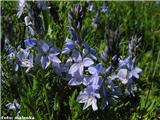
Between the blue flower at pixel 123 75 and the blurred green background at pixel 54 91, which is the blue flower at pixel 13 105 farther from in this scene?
the blue flower at pixel 123 75

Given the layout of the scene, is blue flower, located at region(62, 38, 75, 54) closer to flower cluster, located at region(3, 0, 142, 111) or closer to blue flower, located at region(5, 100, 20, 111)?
flower cluster, located at region(3, 0, 142, 111)

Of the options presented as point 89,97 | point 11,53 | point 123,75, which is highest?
point 11,53

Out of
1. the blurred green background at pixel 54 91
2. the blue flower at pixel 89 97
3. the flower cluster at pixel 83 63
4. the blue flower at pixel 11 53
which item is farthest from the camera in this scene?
the blue flower at pixel 11 53

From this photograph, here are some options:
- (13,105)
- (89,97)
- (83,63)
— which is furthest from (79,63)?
(13,105)

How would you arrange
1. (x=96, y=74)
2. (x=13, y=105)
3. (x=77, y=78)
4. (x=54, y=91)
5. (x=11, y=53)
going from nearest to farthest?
(x=96, y=74)
(x=77, y=78)
(x=11, y=53)
(x=13, y=105)
(x=54, y=91)

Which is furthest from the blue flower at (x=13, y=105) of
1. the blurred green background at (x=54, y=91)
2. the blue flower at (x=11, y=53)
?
the blue flower at (x=11, y=53)

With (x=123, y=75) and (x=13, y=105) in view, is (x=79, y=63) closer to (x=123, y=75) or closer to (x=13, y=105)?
(x=123, y=75)

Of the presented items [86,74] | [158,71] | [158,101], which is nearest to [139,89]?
[158,71]

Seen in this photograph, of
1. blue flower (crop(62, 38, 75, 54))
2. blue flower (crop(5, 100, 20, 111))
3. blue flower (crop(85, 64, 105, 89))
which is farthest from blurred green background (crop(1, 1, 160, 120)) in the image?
blue flower (crop(85, 64, 105, 89))

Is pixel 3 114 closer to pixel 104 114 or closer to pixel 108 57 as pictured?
pixel 104 114
